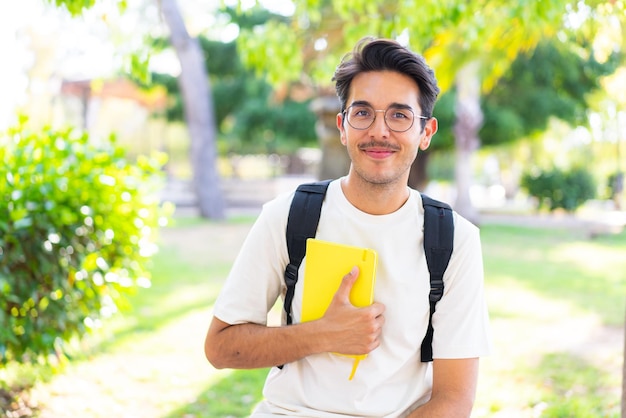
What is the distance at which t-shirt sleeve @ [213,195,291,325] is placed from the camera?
217 centimetres

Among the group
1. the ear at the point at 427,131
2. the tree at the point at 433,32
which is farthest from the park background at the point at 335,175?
the ear at the point at 427,131

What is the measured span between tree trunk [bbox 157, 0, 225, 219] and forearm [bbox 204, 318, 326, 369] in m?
15.4

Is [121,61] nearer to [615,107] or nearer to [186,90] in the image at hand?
[186,90]

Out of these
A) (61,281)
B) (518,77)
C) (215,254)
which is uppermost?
(518,77)

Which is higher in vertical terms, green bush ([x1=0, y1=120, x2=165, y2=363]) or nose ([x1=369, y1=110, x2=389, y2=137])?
nose ([x1=369, y1=110, x2=389, y2=137])

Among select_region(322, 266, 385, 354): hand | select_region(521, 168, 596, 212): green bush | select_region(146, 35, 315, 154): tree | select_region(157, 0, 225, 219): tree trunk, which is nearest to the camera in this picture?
select_region(322, 266, 385, 354): hand

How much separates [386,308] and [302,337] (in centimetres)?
27

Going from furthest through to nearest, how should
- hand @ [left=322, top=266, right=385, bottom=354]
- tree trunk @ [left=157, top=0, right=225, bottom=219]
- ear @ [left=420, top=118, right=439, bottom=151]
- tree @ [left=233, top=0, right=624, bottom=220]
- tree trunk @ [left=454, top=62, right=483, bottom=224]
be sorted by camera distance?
tree trunk @ [left=157, top=0, right=225, bottom=219]
tree trunk @ [left=454, top=62, right=483, bottom=224]
tree @ [left=233, top=0, right=624, bottom=220]
ear @ [left=420, top=118, right=439, bottom=151]
hand @ [left=322, top=266, right=385, bottom=354]

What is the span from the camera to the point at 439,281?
7.05 ft

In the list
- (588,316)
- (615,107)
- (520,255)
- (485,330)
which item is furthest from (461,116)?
(485,330)

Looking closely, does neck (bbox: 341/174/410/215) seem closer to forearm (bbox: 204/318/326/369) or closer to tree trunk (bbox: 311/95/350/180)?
forearm (bbox: 204/318/326/369)

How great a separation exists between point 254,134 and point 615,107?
432 inches

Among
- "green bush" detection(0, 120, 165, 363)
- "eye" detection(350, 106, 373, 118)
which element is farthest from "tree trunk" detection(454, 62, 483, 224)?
"eye" detection(350, 106, 373, 118)

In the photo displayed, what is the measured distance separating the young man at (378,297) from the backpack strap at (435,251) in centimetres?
2
